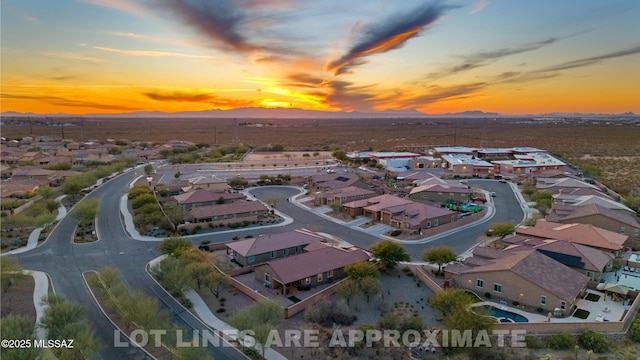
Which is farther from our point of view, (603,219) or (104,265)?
(603,219)

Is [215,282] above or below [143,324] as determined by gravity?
above

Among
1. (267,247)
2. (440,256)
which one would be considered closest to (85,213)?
(267,247)

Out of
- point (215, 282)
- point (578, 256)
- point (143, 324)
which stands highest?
point (578, 256)

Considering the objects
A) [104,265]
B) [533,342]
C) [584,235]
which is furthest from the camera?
[584,235]

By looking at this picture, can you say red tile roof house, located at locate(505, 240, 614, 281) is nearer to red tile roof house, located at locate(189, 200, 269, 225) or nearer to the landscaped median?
the landscaped median

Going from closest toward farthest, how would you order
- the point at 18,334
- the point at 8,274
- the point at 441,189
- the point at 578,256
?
1. the point at 18,334
2. the point at 8,274
3. the point at 578,256
4. the point at 441,189

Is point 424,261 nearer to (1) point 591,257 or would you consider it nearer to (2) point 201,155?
(1) point 591,257

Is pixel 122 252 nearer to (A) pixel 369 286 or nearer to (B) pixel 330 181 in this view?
(A) pixel 369 286

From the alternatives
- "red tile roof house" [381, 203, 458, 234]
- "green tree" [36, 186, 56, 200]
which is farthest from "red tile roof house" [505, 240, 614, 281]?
"green tree" [36, 186, 56, 200]
